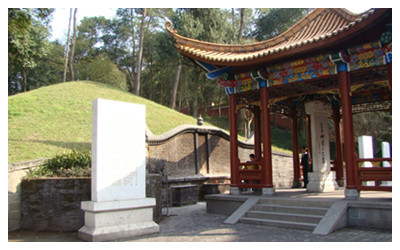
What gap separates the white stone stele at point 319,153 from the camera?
373 inches

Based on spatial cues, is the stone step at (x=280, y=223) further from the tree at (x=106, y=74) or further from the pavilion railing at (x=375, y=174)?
the tree at (x=106, y=74)

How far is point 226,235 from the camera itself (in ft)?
20.8

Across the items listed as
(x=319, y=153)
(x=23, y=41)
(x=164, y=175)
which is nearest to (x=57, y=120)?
(x=23, y=41)

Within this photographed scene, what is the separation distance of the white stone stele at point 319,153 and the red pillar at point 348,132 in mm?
2185

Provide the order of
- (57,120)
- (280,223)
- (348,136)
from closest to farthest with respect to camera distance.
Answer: (280,223) < (348,136) < (57,120)

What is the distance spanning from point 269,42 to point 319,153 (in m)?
3.56

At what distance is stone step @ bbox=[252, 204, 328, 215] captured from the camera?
6.97m

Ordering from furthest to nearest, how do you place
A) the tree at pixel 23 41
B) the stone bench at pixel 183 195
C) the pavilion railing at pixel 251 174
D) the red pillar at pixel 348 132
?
1. the stone bench at pixel 183 195
2. the tree at pixel 23 41
3. the pavilion railing at pixel 251 174
4. the red pillar at pixel 348 132

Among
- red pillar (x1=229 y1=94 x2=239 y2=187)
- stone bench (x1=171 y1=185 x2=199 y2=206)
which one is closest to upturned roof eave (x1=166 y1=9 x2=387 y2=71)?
red pillar (x1=229 y1=94 x2=239 y2=187)

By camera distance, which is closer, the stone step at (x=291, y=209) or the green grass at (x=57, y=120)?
the stone step at (x=291, y=209)

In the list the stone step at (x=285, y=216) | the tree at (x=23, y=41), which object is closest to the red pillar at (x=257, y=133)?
the stone step at (x=285, y=216)

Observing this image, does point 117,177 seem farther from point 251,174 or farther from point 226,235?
point 251,174

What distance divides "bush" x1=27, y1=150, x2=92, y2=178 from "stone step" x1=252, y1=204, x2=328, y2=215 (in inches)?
169

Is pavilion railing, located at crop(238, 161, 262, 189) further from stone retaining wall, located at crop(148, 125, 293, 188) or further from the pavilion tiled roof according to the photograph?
stone retaining wall, located at crop(148, 125, 293, 188)
